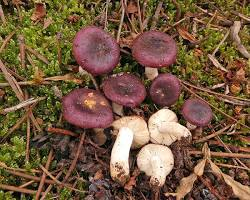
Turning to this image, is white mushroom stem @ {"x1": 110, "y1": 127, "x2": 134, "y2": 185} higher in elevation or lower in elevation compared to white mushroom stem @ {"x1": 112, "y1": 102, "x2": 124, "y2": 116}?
lower

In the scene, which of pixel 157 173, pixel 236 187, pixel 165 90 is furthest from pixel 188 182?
pixel 165 90

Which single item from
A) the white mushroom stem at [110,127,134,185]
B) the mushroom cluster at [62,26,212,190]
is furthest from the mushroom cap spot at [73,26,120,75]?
the white mushroom stem at [110,127,134,185]

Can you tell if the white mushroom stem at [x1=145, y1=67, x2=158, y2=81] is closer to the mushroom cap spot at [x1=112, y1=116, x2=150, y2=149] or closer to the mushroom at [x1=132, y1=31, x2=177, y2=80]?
the mushroom at [x1=132, y1=31, x2=177, y2=80]

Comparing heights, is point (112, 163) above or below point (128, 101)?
below

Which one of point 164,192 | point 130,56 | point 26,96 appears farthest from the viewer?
point 130,56

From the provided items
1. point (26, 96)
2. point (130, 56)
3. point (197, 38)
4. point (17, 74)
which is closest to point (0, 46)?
point (17, 74)

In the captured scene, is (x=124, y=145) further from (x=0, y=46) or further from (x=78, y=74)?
(x=0, y=46)
